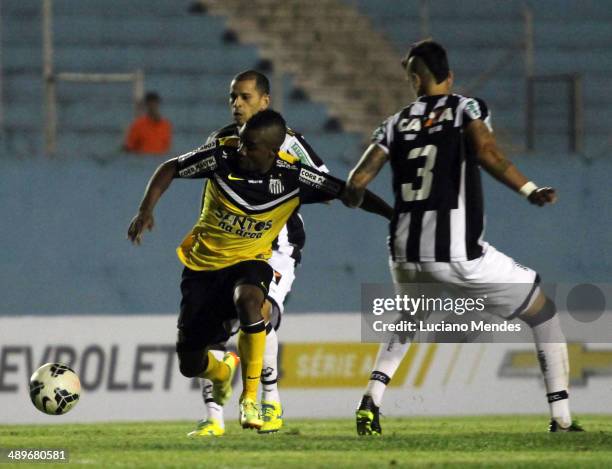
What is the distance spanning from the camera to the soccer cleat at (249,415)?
25.7 feet

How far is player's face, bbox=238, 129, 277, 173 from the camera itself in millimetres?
8000

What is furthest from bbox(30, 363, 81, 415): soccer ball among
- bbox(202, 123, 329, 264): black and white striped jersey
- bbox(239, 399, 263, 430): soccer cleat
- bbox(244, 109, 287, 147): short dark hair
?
bbox(244, 109, 287, 147): short dark hair

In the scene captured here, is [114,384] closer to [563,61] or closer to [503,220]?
[503,220]

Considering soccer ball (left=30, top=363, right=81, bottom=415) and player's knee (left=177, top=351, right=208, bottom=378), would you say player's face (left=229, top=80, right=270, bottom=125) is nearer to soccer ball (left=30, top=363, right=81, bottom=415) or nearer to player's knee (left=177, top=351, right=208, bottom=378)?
player's knee (left=177, top=351, right=208, bottom=378)

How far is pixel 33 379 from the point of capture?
8609 millimetres

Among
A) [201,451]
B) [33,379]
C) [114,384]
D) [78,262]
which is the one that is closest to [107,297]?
[78,262]

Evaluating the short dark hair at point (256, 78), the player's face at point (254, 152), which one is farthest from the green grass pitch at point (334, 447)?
the short dark hair at point (256, 78)

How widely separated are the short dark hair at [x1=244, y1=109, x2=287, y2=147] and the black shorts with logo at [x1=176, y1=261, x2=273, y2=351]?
74 centimetres

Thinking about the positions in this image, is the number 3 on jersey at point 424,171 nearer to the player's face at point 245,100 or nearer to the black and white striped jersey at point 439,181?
the black and white striped jersey at point 439,181

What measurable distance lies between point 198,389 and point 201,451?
4811 mm

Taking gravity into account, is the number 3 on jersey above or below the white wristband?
above

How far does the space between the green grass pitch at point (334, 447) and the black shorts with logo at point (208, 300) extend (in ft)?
1.94

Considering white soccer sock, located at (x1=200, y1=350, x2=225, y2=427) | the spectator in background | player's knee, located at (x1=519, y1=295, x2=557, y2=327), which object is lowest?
white soccer sock, located at (x1=200, y1=350, x2=225, y2=427)

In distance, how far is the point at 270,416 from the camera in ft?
27.9
